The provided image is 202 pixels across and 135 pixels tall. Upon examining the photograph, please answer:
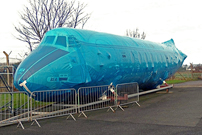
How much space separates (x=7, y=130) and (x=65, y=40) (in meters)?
3.73

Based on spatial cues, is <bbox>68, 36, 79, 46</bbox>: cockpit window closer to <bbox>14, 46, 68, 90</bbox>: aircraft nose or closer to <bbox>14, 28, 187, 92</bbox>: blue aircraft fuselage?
<bbox>14, 28, 187, 92</bbox>: blue aircraft fuselage

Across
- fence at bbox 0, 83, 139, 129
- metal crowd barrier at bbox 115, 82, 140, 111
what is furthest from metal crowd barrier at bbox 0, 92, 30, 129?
metal crowd barrier at bbox 115, 82, 140, 111

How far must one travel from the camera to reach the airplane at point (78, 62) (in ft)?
27.8

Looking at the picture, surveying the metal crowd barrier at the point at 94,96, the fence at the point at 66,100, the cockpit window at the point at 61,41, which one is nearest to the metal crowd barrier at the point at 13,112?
the fence at the point at 66,100

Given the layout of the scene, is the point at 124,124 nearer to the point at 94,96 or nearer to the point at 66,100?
the point at 66,100

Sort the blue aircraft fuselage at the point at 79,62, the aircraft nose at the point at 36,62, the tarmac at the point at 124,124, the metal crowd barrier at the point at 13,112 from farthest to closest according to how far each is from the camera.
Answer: the blue aircraft fuselage at the point at 79,62, the aircraft nose at the point at 36,62, the metal crowd barrier at the point at 13,112, the tarmac at the point at 124,124

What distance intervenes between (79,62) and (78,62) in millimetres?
46

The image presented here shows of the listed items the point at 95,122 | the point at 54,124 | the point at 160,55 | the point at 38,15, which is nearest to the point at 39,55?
the point at 54,124

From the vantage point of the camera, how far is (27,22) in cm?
2047

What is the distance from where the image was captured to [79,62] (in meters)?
9.13

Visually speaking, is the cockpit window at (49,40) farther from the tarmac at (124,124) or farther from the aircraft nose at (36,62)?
the tarmac at (124,124)

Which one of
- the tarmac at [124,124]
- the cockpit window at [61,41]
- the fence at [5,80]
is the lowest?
the tarmac at [124,124]

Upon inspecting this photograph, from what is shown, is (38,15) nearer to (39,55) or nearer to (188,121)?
(39,55)

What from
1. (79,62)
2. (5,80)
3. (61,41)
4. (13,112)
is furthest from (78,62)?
(5,80)
